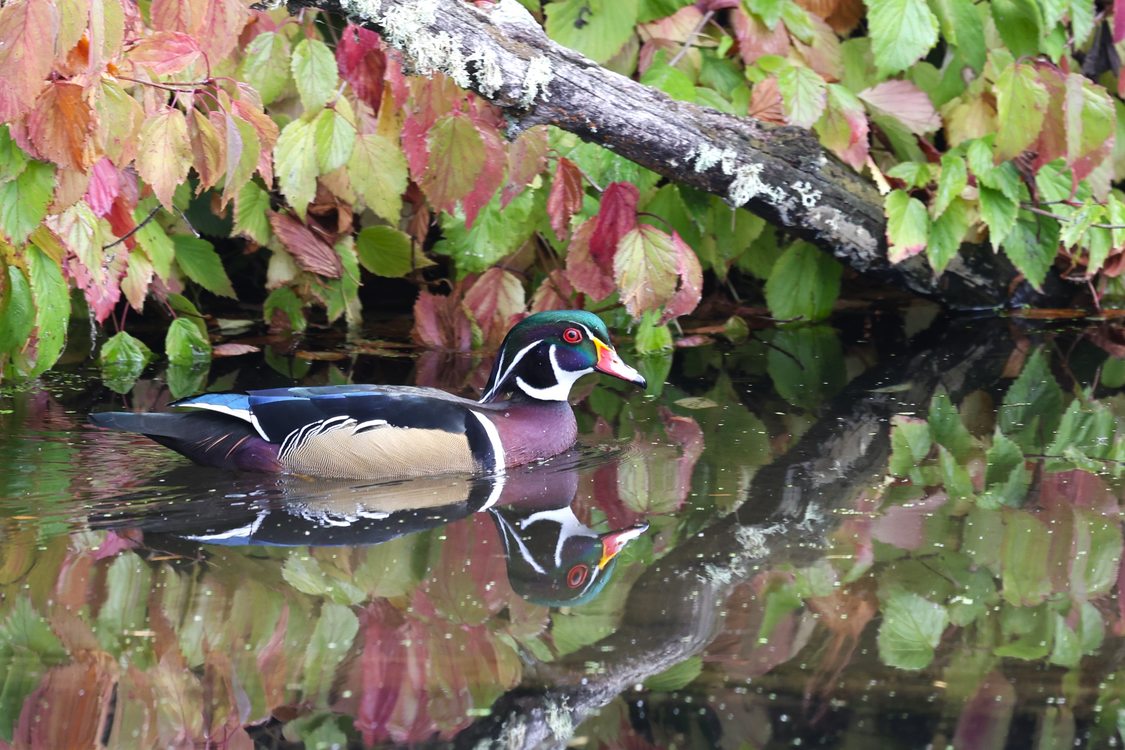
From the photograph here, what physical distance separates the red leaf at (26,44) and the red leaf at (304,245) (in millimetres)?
4325

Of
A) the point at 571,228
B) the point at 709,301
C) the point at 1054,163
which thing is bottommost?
the point at 709,301

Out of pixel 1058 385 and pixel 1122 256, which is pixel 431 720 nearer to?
pixel 1058 385

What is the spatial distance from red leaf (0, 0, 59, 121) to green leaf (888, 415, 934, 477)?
3.36 meters

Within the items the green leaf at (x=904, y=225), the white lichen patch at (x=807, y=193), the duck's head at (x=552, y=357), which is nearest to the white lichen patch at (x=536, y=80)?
the duck's head at (x=552, y=357)

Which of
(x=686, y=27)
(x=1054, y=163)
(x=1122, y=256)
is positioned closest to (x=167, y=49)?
(x=686, y=27)

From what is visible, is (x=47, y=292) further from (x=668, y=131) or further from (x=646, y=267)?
(x=668, y=131)

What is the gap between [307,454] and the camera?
548 cm

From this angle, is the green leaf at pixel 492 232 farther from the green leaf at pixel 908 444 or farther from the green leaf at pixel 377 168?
the green leaf at pixel 908 444

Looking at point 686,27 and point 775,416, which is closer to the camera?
point 775,416

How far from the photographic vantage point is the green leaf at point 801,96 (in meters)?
7.19

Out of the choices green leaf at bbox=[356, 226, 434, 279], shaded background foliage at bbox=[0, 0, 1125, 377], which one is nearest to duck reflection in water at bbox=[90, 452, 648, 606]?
shaded background foliage at bbox=[0, 0, 1125, 377]

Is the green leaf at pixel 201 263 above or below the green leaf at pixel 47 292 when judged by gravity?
below

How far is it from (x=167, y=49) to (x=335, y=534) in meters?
1.62

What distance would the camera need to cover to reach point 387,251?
816cm
